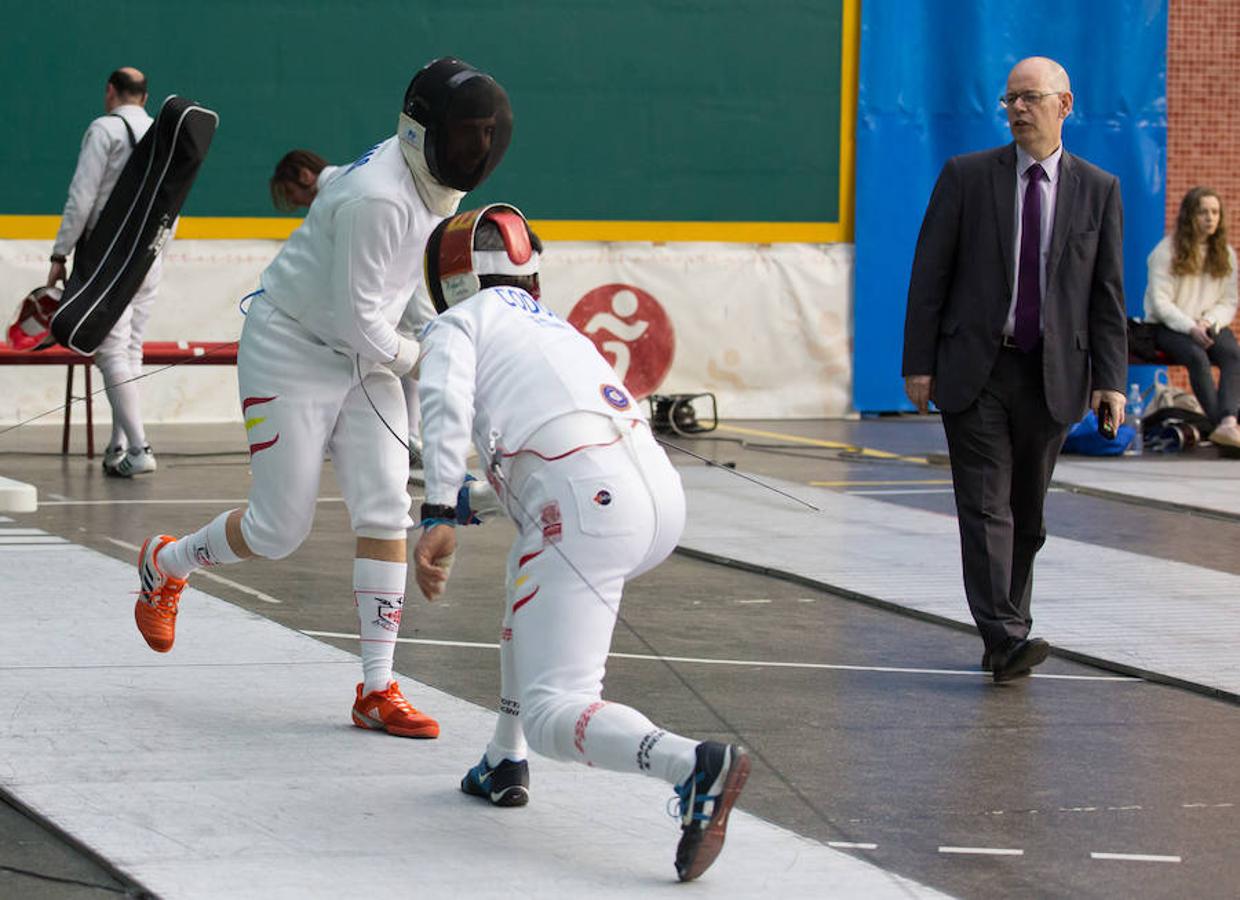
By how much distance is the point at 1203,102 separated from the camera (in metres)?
17.1

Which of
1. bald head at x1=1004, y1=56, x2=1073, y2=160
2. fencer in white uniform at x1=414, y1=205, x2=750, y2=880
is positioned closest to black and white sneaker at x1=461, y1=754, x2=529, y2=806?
fencer in white uniform at x1=414, y1=205, x2=750, y2=880

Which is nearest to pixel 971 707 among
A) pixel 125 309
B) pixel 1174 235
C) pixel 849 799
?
pixel 849 799

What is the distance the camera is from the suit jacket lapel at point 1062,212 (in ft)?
20.9

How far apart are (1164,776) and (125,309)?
22.8ft

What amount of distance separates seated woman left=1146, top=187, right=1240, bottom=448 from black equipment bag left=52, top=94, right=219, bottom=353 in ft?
21.5

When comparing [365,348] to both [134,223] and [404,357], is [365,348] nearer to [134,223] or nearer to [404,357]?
[404,357]

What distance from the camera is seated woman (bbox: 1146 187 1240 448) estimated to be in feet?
45.0

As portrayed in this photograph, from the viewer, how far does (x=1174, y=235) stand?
13961 mm

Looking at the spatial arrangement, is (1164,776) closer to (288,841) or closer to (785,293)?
(288,841)

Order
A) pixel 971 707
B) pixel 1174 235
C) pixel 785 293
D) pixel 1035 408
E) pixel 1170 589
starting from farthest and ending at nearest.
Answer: pixel 785 293 < pixel 1174 235 < pixel 1170 589 < pixel 1035 408 < pixel 971 707

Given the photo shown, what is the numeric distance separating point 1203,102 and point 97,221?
32.1 ft

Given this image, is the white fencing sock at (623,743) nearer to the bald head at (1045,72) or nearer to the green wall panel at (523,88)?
the bald head at (1045,72)

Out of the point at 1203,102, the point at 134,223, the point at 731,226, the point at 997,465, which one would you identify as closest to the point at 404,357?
the point at 997,465

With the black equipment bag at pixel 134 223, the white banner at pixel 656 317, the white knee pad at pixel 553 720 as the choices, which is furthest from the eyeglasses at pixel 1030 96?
the white banner at pixel 656 317
